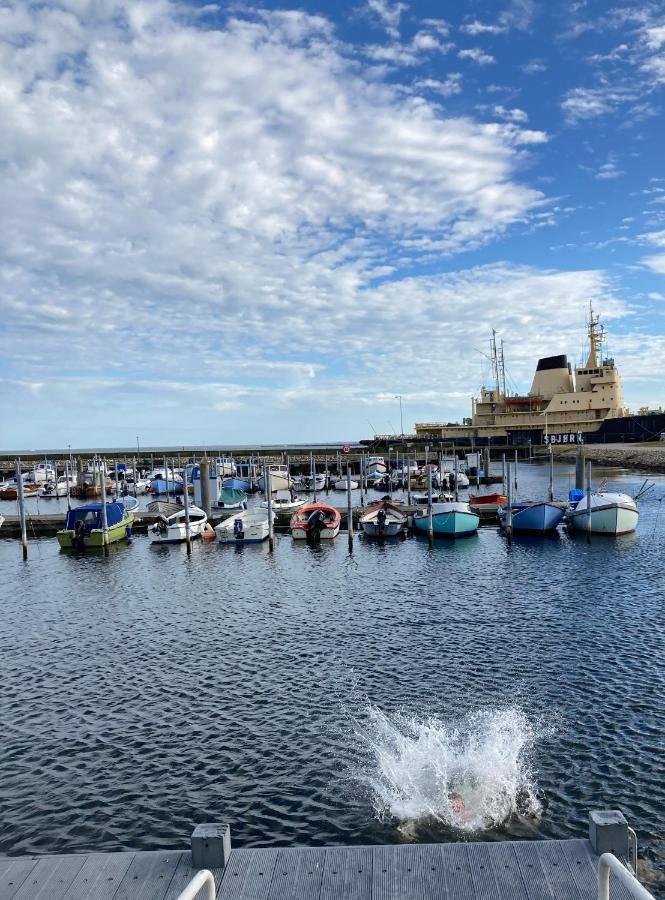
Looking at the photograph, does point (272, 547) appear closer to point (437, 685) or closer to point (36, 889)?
point (437, 685)

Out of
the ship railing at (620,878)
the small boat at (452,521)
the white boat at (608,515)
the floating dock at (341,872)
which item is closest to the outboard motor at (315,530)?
the small boat at (452,521)

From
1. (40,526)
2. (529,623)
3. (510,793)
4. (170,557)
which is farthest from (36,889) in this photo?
(40,526)

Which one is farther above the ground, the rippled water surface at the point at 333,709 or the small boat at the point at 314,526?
the small boat at the point at 314,526

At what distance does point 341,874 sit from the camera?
31.6 ft

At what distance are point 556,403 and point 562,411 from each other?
2068mm

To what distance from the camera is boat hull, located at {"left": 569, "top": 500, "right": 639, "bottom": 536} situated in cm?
4634

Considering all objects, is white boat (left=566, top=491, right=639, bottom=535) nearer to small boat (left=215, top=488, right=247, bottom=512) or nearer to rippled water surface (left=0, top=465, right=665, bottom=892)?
rippled water surface (left=0, top=465, right=665, bottom=892)

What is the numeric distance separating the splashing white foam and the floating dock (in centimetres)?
304

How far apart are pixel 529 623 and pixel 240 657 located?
39.2ft

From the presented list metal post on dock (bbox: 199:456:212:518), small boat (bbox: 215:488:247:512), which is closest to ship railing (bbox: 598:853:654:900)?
metal post on dock (bbox: 199:456:212:518)

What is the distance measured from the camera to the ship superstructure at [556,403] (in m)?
132

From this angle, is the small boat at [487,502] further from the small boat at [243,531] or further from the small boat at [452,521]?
the small boat at [243,531]

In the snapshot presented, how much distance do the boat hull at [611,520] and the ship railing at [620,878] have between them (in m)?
42.5

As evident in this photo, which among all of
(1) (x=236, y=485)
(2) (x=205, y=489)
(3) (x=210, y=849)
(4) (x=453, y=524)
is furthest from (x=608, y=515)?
(1) (x=236, y=485)
